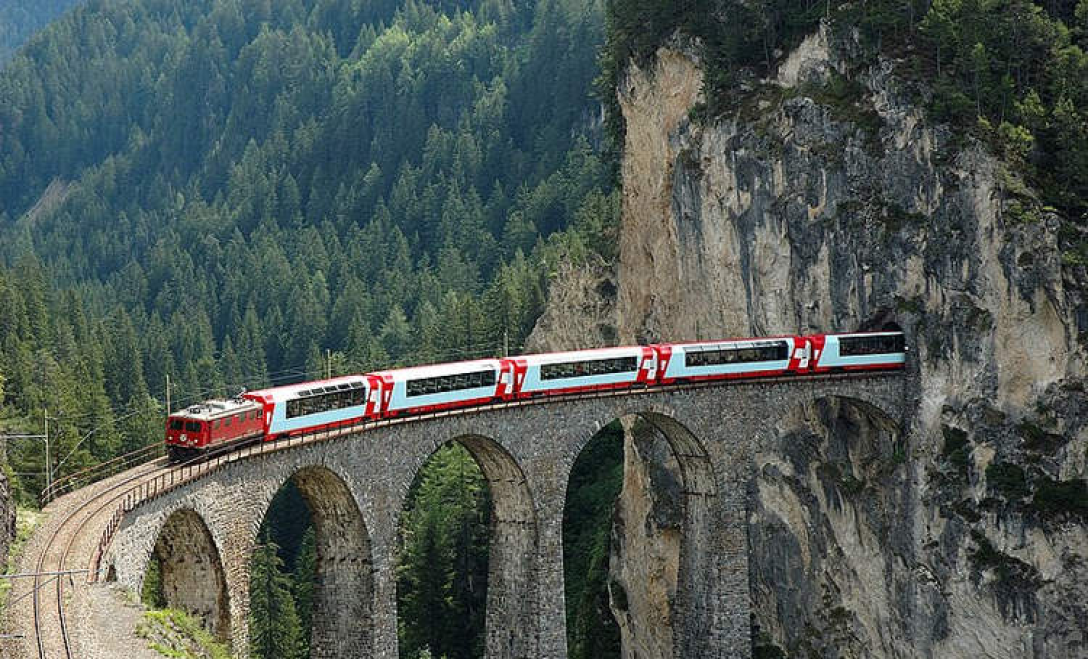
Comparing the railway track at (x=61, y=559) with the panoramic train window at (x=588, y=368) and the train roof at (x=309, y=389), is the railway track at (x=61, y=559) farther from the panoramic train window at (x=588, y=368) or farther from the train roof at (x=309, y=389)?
the panoramic train window at (x=588, y=368)

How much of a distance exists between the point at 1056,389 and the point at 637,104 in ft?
103

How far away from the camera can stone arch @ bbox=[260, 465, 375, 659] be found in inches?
2162

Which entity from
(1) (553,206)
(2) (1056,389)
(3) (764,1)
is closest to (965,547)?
(2) (1056,389)

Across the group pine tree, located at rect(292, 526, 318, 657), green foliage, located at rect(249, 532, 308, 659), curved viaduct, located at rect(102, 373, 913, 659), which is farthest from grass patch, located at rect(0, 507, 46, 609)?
pine tree, located at rect(292, 526, 318, 657)

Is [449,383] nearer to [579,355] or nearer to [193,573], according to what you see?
[579,355]

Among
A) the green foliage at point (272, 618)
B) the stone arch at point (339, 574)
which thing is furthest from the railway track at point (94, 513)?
the green foliage at point (272, 618)

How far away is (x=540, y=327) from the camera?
11494 cm

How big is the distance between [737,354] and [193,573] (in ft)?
88.6

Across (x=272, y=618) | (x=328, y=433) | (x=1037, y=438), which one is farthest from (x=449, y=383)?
(x=272, y=618)

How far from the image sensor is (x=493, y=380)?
59.2 metres

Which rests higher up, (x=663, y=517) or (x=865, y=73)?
(x=865, y=73)

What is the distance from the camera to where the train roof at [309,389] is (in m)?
53.7

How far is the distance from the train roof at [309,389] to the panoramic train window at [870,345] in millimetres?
24360

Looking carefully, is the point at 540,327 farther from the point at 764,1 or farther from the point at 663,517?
the point at 764,1
